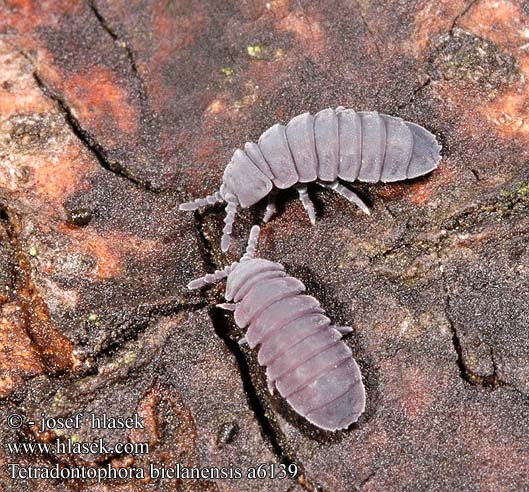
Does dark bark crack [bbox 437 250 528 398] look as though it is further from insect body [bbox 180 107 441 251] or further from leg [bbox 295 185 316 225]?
leg [bbox 295 185 316 225]

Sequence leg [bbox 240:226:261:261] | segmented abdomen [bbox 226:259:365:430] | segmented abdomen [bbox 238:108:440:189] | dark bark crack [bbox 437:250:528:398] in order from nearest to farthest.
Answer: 1. segmented abdomen [bbox 226:259:365:430]
2. dark bark crack [bbox 437:250:528:398]
3. leg [bbox 240:226:261:261]
4. segmented abdomen [bbox 238:108:440:189]

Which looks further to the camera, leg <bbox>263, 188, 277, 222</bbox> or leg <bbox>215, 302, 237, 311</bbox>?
leg <bbox>263, 188, 277, 222</bbox>

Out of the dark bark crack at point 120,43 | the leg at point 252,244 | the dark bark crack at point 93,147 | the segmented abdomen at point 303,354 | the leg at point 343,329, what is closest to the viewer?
the segmented abdomen at point 303,354

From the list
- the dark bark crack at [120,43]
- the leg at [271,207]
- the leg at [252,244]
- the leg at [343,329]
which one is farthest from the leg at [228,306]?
the dark bark crack at [120,43]

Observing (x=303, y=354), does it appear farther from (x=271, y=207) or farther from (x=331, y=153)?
(x=331, y=153)

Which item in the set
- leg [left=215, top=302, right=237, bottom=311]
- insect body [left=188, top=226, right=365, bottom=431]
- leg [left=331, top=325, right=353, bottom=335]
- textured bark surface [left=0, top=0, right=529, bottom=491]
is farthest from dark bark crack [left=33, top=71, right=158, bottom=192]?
leg [left=331, top=325, right=353, bottom=335]

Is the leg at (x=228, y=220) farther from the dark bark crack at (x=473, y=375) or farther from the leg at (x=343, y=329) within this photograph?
the dark bark crack at (x=473, y=375)

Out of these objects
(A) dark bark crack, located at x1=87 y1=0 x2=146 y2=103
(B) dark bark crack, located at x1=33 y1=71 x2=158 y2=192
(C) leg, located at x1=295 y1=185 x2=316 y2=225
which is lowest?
(C) leg, located at x1=295 y1=185 x2=316 y2=225

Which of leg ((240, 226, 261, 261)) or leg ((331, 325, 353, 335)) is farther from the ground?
leg ((240, 226, 261, 261))
